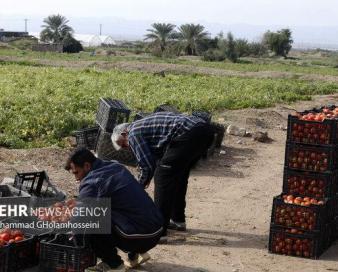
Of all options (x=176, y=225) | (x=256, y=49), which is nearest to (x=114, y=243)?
(x=176, y=225)

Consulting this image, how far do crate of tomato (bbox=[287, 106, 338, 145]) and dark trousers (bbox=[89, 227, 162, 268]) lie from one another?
2.11 metres

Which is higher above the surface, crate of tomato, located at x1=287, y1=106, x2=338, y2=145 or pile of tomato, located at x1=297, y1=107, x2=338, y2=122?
pile of tomato, located at x1=297, y1=107, x2=338, y2=122

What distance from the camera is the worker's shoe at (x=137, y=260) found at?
6203mm

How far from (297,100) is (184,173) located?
18.8 meters

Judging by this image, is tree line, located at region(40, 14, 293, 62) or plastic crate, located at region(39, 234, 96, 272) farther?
tree line, located at region(40, 14, 293, 62)

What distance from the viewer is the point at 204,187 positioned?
10172mm

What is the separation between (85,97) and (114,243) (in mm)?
12669

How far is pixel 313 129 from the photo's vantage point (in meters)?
6.95

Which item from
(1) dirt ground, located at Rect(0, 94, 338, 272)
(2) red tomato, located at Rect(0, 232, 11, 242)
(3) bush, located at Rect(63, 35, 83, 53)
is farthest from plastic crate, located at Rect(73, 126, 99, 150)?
(3) bush, located at Rect(63, 35, 83, 53)

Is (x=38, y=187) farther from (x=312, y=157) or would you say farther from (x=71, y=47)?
(x=71, y=47)

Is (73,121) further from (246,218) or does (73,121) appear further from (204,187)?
(246,218)

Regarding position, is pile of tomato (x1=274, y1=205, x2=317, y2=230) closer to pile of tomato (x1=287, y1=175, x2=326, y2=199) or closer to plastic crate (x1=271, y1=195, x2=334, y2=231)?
plastic crate (x1=271, y1=195, x2=334, y2=231)

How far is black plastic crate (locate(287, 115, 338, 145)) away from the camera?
688 centimetres

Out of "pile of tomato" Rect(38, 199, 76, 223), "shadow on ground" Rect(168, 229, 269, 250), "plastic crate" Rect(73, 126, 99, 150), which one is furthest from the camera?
"plastic crate" Rect(73, 126, 99, 150)
